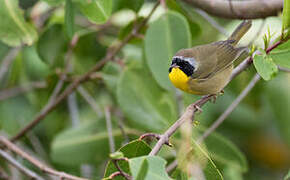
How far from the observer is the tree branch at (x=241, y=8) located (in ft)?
6.95

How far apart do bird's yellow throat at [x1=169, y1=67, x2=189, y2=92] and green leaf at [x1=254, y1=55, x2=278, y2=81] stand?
0.80m

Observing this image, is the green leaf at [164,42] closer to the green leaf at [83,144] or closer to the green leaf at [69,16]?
the green leaf at [69,16]

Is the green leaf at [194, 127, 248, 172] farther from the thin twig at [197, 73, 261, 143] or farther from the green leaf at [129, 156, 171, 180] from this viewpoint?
the green leaf at [129, 156, 171, 180]

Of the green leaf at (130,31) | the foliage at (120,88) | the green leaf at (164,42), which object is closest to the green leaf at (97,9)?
the foliage at (120,88)

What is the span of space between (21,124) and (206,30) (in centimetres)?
144

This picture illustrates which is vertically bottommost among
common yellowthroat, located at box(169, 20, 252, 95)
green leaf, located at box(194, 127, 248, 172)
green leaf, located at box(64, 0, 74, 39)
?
green leaf, located at box(194, 127, 248, 172)

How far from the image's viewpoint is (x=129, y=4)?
8.14ft

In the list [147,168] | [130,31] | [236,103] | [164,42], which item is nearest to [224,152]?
[236,103]

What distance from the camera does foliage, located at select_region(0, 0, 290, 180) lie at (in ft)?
6.62

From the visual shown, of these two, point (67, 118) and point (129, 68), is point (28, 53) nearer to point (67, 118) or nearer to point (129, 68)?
point (67, 118)

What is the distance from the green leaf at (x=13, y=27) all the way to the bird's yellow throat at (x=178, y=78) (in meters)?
0.70

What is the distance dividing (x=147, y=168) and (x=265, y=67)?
50 cm

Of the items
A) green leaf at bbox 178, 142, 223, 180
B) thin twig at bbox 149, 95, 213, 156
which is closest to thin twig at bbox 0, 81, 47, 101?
thin twig at bbox 149, 95, 213, 156

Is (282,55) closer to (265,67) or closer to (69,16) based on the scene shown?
(265,67)
